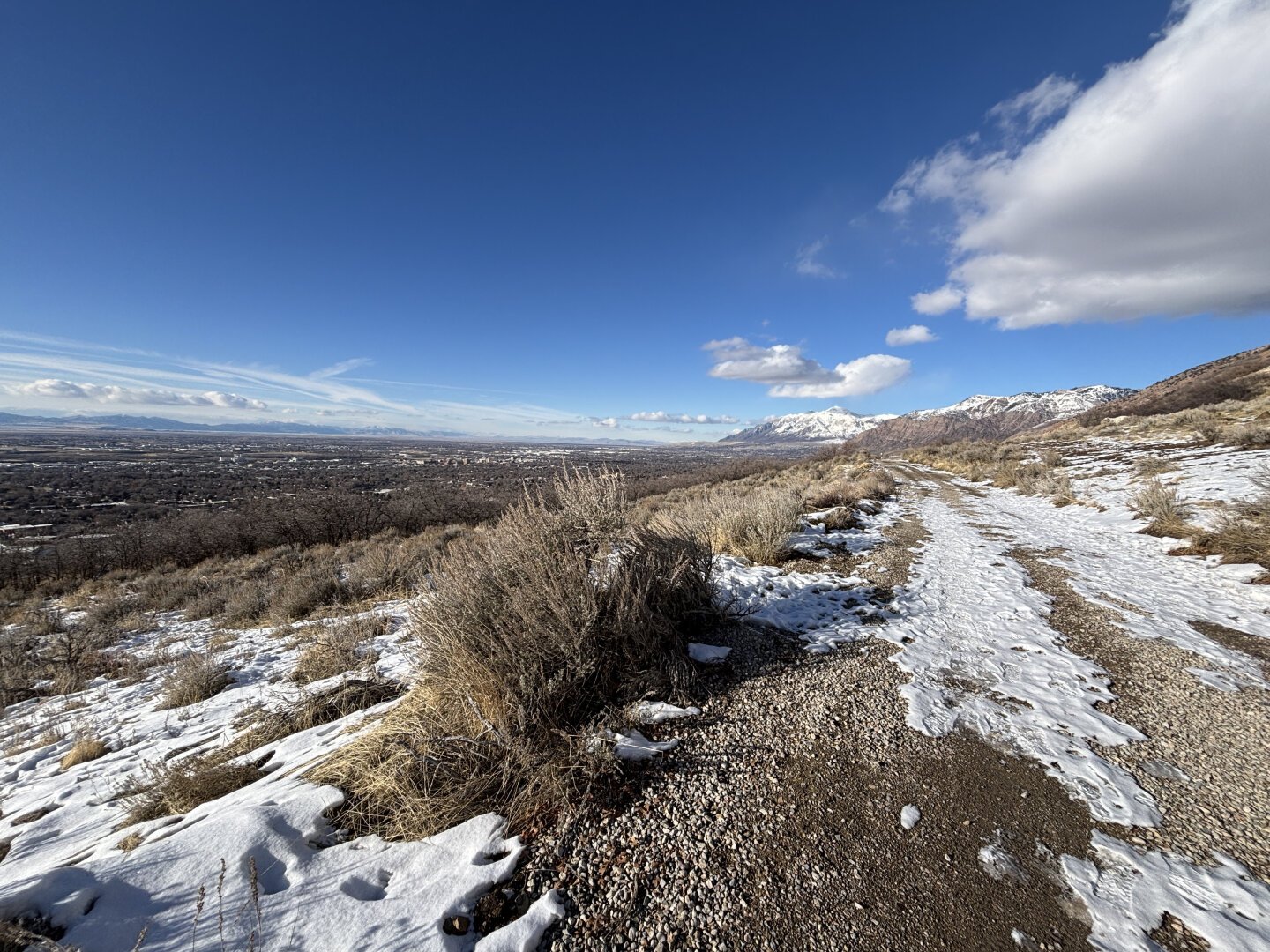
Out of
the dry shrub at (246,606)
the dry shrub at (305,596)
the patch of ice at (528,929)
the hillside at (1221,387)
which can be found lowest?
the dry shrub at (246,606)

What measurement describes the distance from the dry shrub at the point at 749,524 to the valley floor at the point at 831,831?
327 centimetres

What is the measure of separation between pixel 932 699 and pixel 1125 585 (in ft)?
16.2

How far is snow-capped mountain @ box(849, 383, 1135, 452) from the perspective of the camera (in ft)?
Result: 386

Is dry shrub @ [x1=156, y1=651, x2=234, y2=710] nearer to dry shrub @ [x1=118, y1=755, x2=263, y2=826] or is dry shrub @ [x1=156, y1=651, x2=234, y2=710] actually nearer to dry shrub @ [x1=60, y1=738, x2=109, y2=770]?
dry shrub @ [x1=60, y1=738, x2=109, y2=770]

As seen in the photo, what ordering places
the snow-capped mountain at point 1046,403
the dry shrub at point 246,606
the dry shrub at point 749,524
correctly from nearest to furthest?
1. the dry shrub at point 749,524
2. the dry shrub at point 246,606
3. the snow-capped mountain at point 1046,403

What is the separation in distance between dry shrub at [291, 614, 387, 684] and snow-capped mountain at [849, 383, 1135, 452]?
12019cm

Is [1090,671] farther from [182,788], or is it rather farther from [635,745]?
[182,788]

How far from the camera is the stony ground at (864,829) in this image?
1911 mm

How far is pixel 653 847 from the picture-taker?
2.25m

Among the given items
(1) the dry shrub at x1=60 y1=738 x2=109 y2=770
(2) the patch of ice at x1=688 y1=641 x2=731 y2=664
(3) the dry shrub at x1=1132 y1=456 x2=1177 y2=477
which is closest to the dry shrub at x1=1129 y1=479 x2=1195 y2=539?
(3) the dry shrub at x1=1132 y1=456 x2=1177 y2=477

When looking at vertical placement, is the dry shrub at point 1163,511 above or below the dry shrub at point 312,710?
above

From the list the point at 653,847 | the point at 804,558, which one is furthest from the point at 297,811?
the point at 804,558

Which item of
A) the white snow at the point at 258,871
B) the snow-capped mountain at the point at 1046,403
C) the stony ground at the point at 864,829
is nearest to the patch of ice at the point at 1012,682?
the stony ground at the point at 864,829

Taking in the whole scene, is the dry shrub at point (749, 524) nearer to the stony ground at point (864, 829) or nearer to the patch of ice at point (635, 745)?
the patch of ice at point (635, 745)
